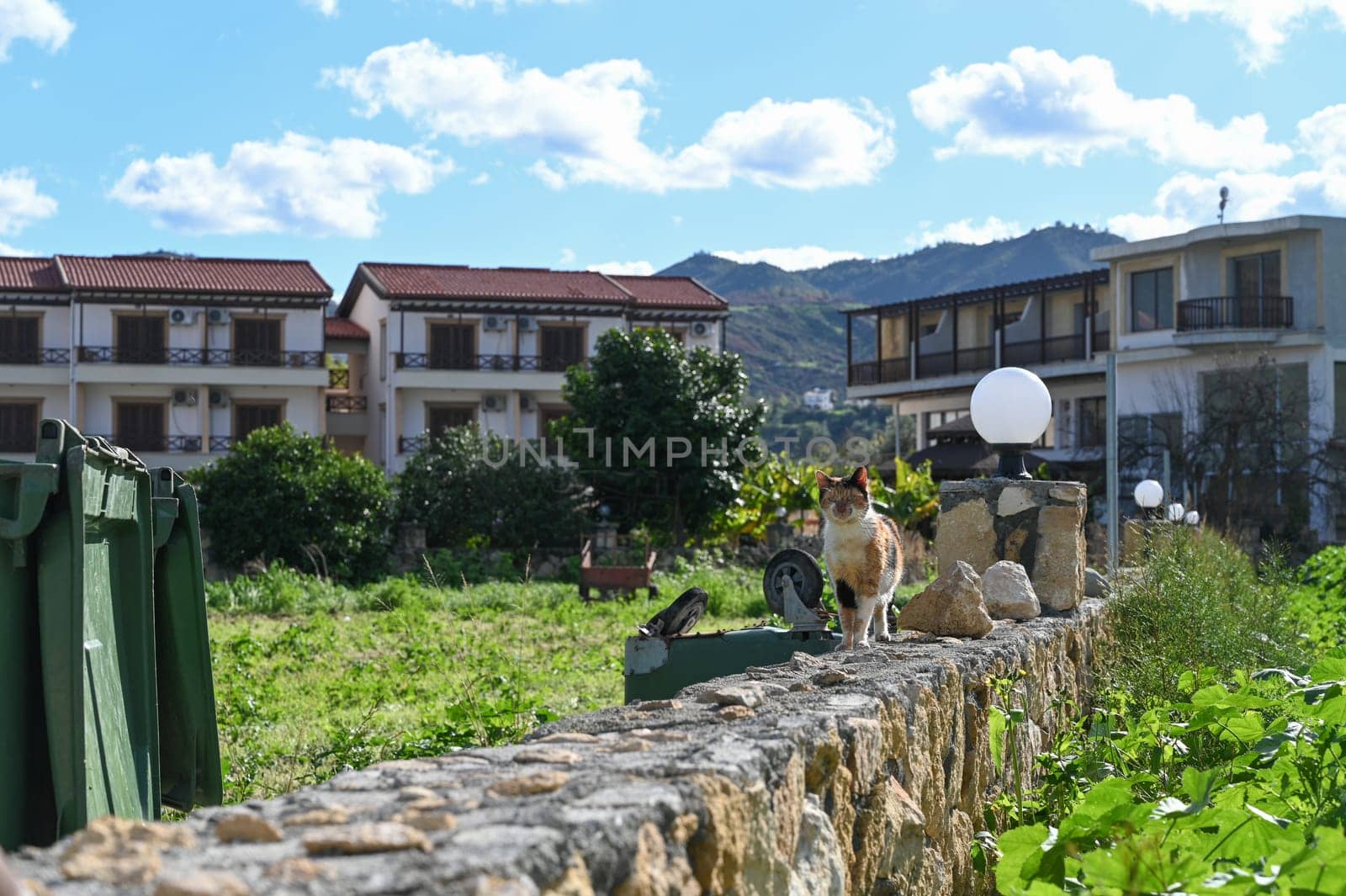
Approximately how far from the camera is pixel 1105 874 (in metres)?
2.68

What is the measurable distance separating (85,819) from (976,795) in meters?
3.06

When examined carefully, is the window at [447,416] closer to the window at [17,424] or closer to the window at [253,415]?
the window at [253,415]

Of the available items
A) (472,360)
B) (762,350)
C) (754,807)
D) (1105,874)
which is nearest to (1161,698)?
(1105,874)

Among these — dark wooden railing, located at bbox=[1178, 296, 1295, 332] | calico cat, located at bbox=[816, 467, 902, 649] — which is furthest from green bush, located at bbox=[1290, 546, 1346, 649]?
dark wooden railing, located at bbox=[1178, 296, 1295, 332]

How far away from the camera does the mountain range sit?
372ft

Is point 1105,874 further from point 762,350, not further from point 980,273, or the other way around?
point 980,273

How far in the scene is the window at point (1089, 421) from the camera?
36.3m

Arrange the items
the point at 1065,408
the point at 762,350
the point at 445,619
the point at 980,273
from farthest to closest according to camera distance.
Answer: the point at 980,273 < the point at 762,350 < the point at 1065,408 < the point at 445,619

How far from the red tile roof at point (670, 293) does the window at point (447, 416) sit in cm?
615

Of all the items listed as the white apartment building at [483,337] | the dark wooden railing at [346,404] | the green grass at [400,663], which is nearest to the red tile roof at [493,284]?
the white apartment building at [483,337]

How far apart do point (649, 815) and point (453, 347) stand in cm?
3874

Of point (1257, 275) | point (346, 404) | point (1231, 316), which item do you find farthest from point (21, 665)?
point (346, 404)

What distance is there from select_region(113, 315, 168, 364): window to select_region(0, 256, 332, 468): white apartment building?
3 centimetres

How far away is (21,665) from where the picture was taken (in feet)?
12.3
